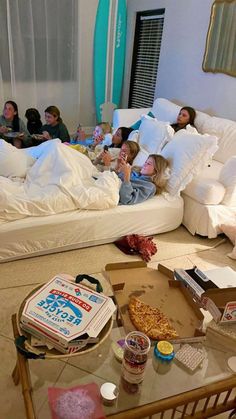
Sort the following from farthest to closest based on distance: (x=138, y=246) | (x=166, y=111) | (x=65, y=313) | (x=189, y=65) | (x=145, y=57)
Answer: (x=145, y=57)
(x=189, y=65)
(x=166, y=111)
(x=138, y=246)
(x=65, y=313)

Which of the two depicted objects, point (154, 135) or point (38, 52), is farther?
point (38, 52)

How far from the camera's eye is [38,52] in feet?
13.2

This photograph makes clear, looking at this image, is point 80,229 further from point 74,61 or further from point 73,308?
point 74,61

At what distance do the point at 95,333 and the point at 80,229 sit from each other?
41.4 inches

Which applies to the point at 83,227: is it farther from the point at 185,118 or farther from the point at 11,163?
the point at 185,118

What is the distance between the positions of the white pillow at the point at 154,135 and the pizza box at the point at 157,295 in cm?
138

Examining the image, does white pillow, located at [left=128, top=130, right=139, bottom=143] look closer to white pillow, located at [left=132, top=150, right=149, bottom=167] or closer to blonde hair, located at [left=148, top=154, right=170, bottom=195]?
white pillow, located at [left=132, top=150, right=149, bottom=167]

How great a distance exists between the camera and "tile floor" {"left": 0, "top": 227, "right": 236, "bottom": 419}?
1.10 m

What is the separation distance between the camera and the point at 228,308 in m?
1.23

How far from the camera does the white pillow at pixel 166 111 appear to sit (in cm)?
323

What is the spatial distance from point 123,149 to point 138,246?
902 mm

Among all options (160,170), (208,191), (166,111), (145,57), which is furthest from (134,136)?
(145,57)

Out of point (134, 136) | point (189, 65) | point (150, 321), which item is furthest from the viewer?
point (189, 65)

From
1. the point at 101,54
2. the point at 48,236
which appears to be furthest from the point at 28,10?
the point at 48,236
